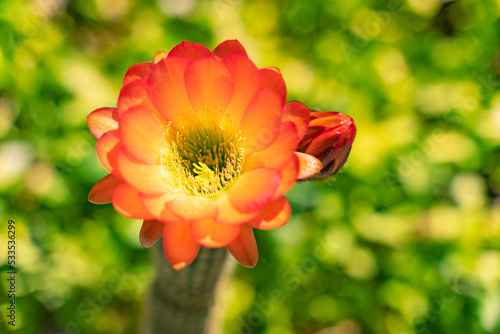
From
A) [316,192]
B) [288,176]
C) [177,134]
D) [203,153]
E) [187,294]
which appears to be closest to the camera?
[288,176]

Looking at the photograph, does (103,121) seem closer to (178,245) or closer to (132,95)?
(132,95)

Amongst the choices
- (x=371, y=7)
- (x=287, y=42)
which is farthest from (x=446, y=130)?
(x=287, y=42)

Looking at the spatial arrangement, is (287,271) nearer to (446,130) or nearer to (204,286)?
(204,286)

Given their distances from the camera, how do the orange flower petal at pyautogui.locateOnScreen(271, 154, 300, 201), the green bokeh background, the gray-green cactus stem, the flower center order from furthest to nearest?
the green bokeh background → the gray-green cactus stem → the flower center → the orange flower petal at pyautogui.locateOnScreen(271, 154, 300, 201)

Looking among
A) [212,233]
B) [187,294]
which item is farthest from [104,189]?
[187,294]

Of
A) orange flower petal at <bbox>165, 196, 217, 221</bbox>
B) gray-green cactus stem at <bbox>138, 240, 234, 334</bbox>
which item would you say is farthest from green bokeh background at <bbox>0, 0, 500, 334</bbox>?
orange flower petal at <bbox>165, 196, 217, 221</bbox>

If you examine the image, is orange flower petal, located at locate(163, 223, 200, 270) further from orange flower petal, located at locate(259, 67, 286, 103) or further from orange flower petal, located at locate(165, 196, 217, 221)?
orange flower petal, located at locate(259, 67, 286, 103)

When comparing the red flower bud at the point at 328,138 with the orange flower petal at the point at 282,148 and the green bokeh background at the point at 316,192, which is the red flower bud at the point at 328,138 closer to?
the orange flower petal at the point at 282,148
